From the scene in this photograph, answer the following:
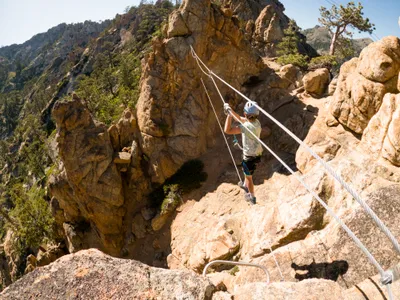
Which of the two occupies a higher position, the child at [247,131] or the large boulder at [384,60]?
the large boulder at [384,60]

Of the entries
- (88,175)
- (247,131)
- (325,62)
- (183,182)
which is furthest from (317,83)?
(88,175)

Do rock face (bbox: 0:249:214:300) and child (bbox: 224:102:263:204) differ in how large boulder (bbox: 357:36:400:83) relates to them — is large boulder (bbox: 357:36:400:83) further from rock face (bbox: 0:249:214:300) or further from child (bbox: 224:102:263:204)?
rock face (bbox: 0:249:214:300)

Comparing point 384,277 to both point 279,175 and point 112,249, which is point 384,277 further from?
point 112,249

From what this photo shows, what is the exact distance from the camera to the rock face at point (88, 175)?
19828 millimetres

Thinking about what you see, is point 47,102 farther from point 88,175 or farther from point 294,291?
point 294,291

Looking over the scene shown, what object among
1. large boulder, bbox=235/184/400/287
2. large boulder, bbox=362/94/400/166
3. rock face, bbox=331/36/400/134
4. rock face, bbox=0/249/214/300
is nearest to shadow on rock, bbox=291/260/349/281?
large boulder, bbox=235/184/400/287

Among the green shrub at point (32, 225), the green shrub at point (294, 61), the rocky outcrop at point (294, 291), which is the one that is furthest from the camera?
the green shrub at point (32, 225)

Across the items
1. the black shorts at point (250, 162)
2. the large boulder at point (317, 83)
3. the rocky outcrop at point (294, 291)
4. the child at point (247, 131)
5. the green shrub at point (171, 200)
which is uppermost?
the large boulder at point (317, 83)

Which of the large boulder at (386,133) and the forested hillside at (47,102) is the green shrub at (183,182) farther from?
the large boulder at (386,133)

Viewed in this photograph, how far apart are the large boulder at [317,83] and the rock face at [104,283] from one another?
21.6 metres

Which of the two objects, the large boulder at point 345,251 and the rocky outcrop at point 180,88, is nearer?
the large boulder at point 345,251

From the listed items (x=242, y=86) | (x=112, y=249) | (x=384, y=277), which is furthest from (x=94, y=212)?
(x=384, y=277)

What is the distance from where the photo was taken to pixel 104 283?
4086 mm

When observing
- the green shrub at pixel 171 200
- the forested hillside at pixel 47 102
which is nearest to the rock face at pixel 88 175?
the green shrub at pixel 171 200
